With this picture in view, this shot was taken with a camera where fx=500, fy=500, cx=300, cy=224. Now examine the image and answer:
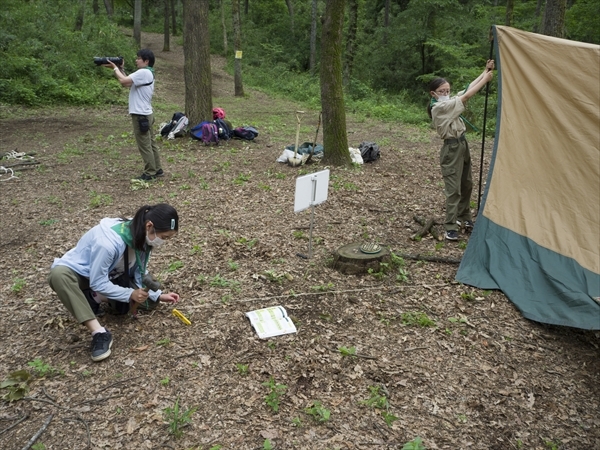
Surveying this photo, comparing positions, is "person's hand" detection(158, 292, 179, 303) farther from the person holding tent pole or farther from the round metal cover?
the person holding tent pole

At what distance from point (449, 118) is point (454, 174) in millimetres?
556

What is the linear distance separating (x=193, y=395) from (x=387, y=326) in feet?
4.91

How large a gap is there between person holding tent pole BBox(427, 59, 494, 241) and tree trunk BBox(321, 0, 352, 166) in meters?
2.56

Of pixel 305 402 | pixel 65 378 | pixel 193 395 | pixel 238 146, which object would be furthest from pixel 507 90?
pixel 238 146

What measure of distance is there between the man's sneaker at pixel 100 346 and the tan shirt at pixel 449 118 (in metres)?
3.51

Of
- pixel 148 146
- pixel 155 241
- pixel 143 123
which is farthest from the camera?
pixel 148 146

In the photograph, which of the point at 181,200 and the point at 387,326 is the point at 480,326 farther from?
the point at 181,200

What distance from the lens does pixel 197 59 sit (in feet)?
30.3

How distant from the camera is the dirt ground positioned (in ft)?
9.22

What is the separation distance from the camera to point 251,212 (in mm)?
5965

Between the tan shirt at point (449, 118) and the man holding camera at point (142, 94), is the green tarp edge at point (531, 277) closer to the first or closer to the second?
the tan shirt at point (449, 118)

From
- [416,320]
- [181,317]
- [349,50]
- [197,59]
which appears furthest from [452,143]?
[349,50]

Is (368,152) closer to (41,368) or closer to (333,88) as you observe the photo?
(333,88)

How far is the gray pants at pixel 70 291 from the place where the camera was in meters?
3.21
